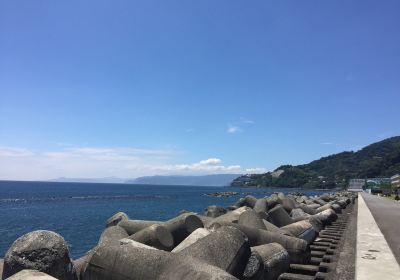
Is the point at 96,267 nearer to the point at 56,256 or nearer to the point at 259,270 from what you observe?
the point at 56,256

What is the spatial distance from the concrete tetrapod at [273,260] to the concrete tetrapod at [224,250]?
0.99 meters

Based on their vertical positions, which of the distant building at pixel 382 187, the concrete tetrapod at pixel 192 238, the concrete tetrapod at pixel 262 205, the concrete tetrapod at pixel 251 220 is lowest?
the concrete tetrapod at pixel 192 238

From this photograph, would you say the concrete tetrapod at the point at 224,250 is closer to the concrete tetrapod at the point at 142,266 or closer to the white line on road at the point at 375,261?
the concrete tetrapod at the point at 142,266

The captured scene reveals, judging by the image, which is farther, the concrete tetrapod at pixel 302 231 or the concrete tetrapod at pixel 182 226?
the concrete tetrapod at pixel 302 231

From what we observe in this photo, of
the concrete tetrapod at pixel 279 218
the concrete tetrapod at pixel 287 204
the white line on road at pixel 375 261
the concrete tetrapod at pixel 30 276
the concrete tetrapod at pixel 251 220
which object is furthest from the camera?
the concrete tetrapod at pixel 287 204

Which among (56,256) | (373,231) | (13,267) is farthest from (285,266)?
(373,231)

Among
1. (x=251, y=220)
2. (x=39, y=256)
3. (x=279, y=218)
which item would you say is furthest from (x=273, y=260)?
(x=279, y=218)

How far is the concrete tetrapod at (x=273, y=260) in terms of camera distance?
7113mm

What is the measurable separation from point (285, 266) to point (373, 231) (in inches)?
217

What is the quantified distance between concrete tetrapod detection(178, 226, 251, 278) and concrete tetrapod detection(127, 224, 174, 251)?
11.6 ft

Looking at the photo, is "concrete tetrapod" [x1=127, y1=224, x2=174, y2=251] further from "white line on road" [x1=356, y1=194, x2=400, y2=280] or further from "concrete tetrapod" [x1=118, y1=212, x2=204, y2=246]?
"white line on road" [x1=356, y1=194, x2=400, y2=280]

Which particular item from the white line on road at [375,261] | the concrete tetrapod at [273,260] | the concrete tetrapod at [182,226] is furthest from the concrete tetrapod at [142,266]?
the concrete tetrapod at [182,226]

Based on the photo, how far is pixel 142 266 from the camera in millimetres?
5426

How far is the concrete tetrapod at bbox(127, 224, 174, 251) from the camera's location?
30.7ft
